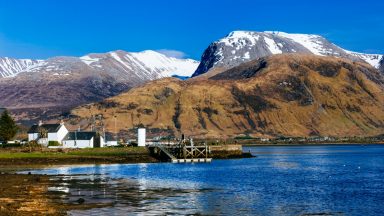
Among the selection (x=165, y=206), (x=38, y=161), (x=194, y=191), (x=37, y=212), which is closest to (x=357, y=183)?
(x=194, y=191)

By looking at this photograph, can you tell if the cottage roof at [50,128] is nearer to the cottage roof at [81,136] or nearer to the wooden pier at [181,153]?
the cottage roof at [81,136]

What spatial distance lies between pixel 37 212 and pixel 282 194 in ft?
99.6

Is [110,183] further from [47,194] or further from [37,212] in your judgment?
[37,212]

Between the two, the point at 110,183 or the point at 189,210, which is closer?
the point at 189,210

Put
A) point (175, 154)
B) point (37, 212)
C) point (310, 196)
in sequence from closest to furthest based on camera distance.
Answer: point (37, 212)
point (310, 196)
point (175, 154)

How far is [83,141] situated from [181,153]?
2669 centimetres

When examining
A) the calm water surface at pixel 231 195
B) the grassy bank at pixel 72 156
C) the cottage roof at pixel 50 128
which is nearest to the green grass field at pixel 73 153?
the grassy bank at pixel 72 156

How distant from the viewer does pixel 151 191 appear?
63.3m

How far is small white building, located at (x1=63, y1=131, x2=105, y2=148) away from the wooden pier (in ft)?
51.7

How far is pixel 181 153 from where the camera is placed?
14600 centimetres

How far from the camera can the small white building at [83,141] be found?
502 feet

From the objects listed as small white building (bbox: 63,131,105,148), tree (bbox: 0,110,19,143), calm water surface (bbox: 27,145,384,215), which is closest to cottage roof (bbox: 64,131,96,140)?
small white building (bbox: 63,131,105,148)

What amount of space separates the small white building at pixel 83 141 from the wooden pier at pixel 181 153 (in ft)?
51.7

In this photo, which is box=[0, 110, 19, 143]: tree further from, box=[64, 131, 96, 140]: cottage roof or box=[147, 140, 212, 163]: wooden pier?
box=[147, 140, 212, 163]: wooden pier
